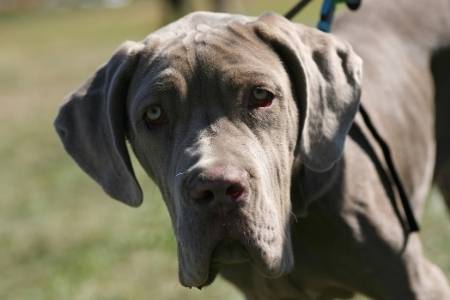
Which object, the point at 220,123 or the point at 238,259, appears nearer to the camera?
the point at 238,259

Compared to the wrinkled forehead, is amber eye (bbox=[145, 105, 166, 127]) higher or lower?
lower

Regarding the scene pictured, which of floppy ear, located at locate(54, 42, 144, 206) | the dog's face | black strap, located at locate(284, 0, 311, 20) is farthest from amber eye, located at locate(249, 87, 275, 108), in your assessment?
black strap, located at locate(284, 0, 311, 20)

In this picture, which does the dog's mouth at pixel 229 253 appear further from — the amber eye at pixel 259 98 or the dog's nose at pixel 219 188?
the amber eye at pixel 259 98

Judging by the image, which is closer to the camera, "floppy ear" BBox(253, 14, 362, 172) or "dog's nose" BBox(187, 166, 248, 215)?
"dog's nose" BBox(187, 166, 248, 215)

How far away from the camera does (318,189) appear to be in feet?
13.2

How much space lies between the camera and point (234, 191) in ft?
11.0

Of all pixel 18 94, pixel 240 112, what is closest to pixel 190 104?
pixel 240 112

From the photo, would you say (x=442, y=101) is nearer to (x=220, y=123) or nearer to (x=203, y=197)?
(x=220, y=123)

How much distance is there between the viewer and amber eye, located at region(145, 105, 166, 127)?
12.2 feet

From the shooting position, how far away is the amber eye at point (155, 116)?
373cm

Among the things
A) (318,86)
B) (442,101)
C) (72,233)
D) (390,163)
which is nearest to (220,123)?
(318,86)

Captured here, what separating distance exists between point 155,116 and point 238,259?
2.06ft

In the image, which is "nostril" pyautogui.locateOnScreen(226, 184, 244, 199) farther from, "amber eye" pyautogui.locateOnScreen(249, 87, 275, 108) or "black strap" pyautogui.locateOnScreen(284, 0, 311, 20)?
"black strap" pyautogui.locateOnScreen(284, 0, 311, 20)

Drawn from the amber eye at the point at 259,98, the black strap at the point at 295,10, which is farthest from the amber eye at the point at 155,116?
the black strap at the point at 295,10
